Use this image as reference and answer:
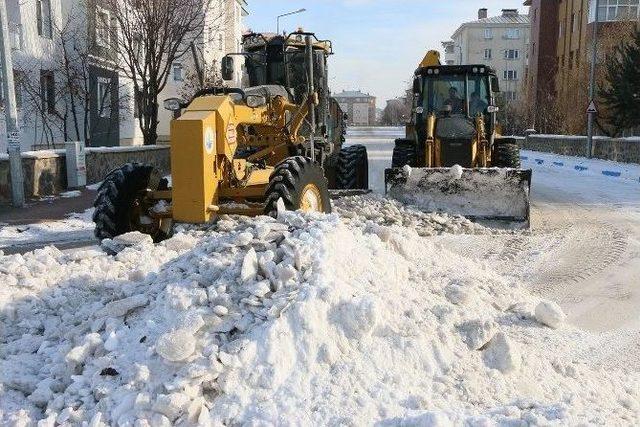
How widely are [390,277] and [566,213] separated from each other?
7.26 metres

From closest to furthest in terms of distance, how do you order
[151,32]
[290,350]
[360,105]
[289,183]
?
[290,350], [289,183], [151,32], [360,105]

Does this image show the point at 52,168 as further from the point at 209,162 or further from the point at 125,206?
the point at 209,162

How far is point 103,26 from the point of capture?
23.0m

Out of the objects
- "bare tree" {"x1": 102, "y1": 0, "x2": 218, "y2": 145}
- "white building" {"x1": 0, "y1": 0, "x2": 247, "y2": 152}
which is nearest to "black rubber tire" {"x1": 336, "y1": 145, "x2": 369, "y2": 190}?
"white building" {"x1": 0, "y1": 0, "x2": 247, "y2": 152}

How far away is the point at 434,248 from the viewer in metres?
6.67

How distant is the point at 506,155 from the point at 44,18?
16543 millimetres

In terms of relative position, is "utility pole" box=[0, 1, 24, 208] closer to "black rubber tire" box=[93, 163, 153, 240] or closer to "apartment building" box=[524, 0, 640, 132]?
"black rubber tire" box=[93, 163, 153, 240]

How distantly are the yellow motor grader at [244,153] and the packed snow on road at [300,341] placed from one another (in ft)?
4.45

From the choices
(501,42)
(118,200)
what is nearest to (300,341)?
(118,200)

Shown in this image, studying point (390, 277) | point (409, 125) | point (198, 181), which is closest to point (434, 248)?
point (390, 277)

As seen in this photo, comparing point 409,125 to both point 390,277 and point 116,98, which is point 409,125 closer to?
point 390,277

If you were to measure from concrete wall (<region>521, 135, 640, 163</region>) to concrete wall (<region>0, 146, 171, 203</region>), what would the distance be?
52.5 ft

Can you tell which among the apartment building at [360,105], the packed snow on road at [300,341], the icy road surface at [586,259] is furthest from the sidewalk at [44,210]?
the apartment building at [360,105]

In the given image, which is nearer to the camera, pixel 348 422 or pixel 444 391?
pixel 348 422
